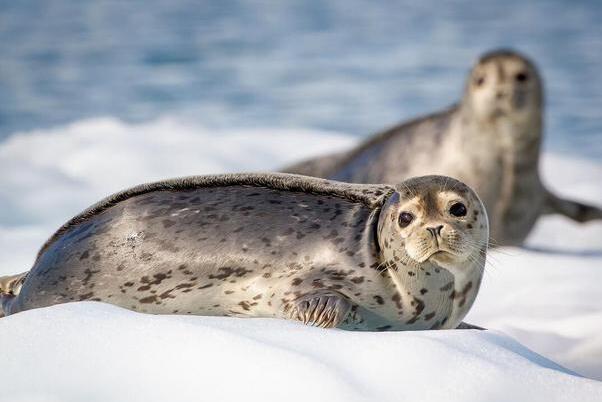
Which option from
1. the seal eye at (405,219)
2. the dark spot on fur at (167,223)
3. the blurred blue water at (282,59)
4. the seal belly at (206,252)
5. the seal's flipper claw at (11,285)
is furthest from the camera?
the blurred blue water at (282,59)

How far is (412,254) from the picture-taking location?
388 cm

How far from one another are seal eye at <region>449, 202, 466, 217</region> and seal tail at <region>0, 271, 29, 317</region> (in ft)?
4.52

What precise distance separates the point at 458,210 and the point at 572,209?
168 inches

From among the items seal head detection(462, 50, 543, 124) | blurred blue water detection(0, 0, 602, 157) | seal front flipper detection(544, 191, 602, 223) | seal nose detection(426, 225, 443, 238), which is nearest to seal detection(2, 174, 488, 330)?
seal nose detection(426, 225, 443, 238)

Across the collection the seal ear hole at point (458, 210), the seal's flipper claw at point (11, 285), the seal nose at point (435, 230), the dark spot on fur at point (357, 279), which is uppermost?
the seal ear hole at point (458, 210)

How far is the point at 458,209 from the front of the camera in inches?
157

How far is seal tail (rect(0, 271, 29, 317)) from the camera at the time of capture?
4.39m

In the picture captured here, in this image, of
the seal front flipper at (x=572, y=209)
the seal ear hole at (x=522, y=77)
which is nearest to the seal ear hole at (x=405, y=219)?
the seal ear hole at (x=522, y=77)

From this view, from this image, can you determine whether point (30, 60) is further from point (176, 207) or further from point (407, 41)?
point (176, 207)

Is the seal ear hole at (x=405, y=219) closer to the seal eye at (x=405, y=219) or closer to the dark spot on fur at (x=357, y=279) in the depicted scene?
the seal eye at (x=405, y=219)

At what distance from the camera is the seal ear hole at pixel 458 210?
13.0ft

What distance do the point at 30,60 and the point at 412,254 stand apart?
1288 centimetres

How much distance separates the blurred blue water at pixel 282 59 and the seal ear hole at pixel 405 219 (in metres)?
7.86

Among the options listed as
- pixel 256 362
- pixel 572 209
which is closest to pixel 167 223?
pixel 256 362
